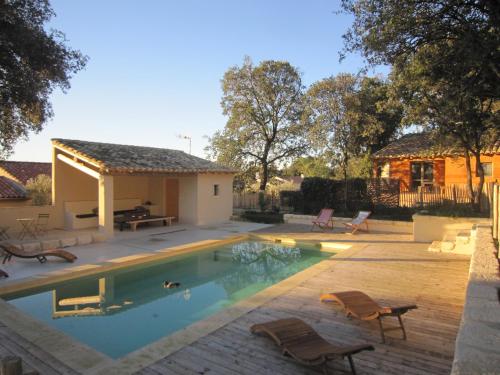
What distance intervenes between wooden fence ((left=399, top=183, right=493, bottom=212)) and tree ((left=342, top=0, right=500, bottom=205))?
6.83 meters

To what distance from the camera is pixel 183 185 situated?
738 inches

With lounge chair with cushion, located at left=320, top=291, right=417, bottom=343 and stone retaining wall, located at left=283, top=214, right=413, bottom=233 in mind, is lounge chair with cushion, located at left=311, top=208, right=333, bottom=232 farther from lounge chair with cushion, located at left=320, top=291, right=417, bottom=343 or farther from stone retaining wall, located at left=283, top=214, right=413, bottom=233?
lounge chair with cushion, located at left=320, top=291, right=417, bottom=343

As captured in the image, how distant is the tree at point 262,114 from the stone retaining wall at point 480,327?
825 inches

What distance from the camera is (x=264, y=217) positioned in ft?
66.3

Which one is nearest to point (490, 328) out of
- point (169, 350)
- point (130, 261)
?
point (169, 350)

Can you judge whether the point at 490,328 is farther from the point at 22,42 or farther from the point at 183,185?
the point at 183,185

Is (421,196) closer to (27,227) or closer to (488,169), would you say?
(488,169)

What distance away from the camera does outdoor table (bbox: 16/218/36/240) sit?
13552 millimetres

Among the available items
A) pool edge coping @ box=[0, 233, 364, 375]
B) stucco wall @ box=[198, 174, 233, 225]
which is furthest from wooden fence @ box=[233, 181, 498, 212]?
pool edge coping @ box=[0, 233, 364, 375]

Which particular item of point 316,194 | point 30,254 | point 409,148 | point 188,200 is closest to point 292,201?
point 316,194

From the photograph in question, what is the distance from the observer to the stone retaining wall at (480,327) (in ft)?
8.80

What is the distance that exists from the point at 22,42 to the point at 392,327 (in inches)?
446

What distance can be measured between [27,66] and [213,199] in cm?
1053

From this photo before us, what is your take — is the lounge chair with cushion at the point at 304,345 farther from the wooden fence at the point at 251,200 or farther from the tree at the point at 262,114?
the tree at the point at 262,114
